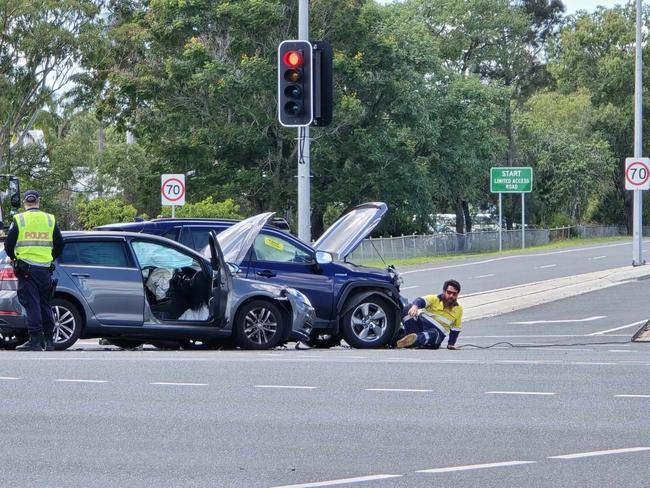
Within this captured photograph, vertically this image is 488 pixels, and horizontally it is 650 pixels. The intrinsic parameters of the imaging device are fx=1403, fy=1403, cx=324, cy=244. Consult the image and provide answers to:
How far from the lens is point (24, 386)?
39.4 feet

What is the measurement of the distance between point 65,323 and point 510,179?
54.3m

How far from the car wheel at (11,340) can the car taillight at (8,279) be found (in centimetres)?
98

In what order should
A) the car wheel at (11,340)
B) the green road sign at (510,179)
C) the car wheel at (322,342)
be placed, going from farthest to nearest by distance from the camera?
the green road sign at (510,179) < the car wheel at (322,342) < the car wheel at (11,340)

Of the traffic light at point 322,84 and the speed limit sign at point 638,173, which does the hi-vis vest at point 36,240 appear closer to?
the traffic light at point 322,84

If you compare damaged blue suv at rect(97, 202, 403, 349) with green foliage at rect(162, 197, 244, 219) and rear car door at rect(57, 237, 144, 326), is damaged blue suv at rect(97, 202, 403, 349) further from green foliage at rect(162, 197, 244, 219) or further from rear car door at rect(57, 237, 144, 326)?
green foliage at rect(162, 197, 244, 219)

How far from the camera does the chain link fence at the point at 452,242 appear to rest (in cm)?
5659

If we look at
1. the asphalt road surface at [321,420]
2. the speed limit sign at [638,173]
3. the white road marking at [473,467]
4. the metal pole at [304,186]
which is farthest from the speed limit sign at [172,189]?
the white road marking at [473,467]

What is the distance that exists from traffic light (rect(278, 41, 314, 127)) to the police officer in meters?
4.85

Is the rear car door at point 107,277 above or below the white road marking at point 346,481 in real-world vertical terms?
above

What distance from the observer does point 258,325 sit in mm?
16938

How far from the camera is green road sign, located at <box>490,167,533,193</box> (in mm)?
68688

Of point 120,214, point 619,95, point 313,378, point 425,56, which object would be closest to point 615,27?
point 619,95

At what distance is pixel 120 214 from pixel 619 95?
72.2 metres

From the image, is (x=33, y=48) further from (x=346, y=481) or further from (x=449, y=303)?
(x=346, y=481)
